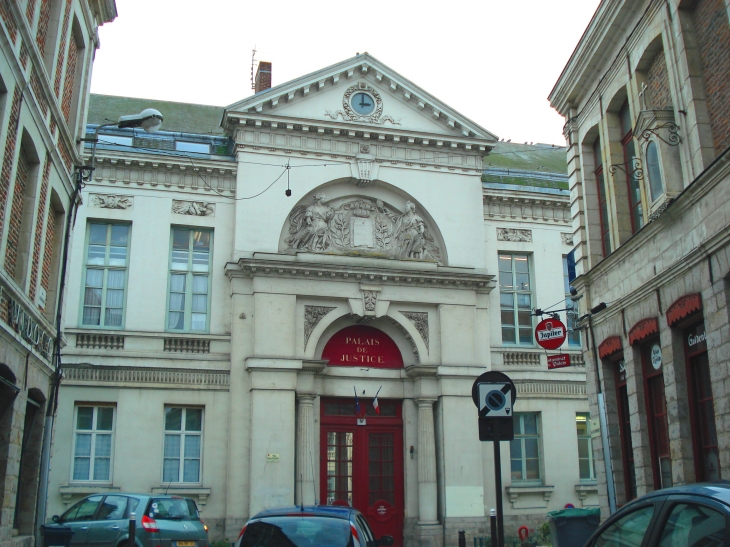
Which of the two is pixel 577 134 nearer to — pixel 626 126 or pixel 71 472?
pixel 626 126

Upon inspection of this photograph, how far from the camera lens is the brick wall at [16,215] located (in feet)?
42.8

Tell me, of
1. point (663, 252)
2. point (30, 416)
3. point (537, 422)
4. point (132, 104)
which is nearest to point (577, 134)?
point (663, 252)

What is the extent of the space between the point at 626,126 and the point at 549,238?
10.6 m

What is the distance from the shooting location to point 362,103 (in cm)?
2489

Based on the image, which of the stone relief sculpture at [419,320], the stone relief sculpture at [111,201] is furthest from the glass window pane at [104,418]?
the stone relief sculpture at [419,320]

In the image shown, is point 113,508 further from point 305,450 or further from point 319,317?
point 319,317

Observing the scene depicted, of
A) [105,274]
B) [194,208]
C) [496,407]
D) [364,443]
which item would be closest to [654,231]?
[496,407]

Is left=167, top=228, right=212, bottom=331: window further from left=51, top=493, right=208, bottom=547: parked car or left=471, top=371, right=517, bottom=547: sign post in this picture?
left=471, top=371, right=517, bottom=547: sign post

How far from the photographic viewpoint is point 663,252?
12.9 metres

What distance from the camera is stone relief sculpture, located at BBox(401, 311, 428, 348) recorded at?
77.2 feet

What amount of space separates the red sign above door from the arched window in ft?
38.9

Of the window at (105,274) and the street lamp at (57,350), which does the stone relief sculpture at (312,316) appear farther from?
the street lamp at (57,350)

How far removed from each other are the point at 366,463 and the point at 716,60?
14852 millimetres

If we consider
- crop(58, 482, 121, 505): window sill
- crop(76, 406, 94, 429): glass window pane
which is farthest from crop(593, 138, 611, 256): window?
crop(76, 406, 94, 429): glass window pane
